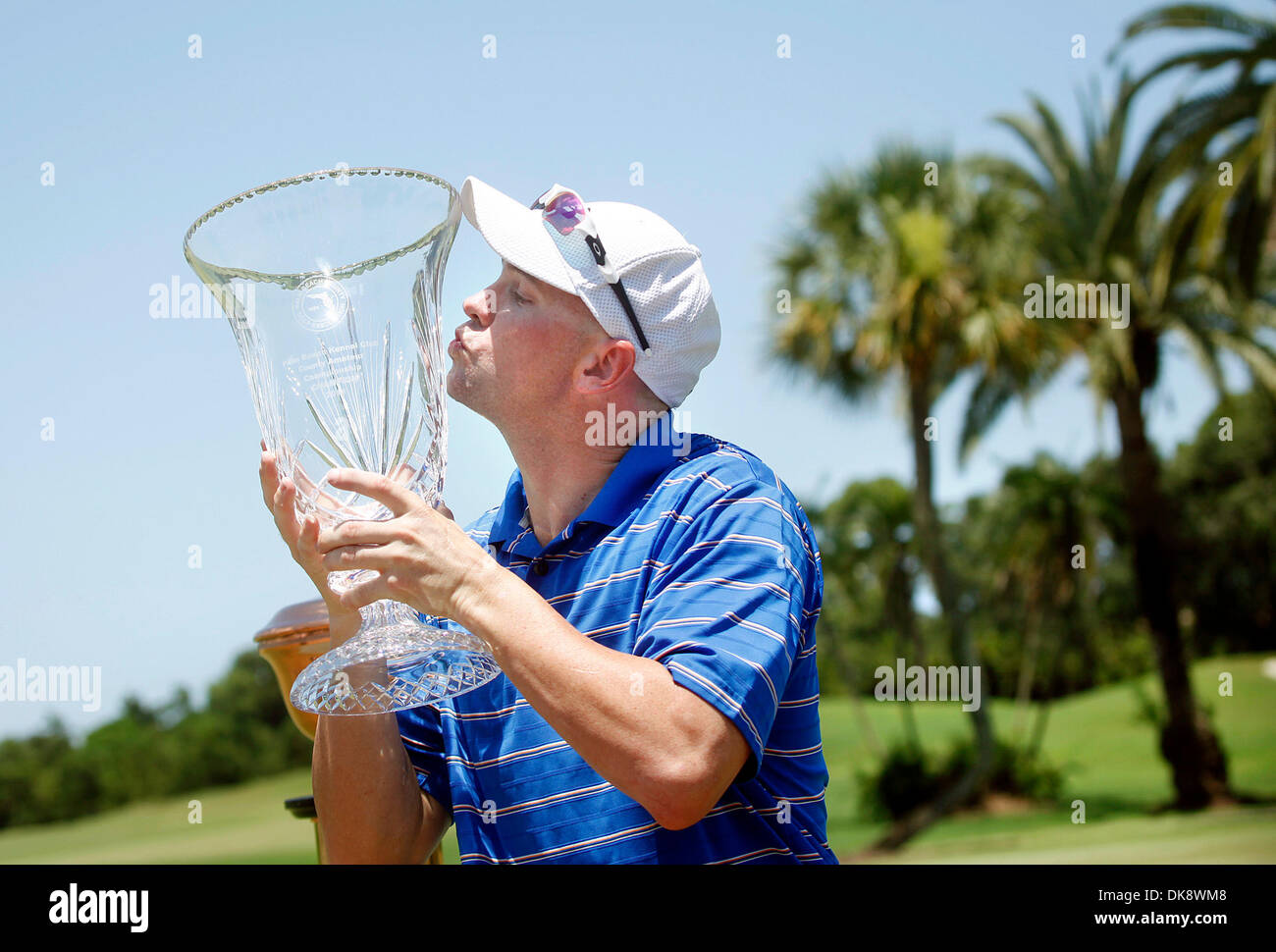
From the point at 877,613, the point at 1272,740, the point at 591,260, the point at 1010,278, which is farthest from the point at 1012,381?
the point at 591,260

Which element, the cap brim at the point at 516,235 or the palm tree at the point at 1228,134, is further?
the palm tree at the point at 1228,134

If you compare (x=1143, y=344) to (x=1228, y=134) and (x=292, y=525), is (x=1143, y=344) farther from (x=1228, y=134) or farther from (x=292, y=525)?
(x=292, y=525)

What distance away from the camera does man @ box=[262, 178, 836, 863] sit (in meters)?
1.66

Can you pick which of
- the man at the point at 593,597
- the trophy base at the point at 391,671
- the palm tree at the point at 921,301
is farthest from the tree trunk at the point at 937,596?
the trophy base at the point at 391,671

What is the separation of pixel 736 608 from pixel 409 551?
1.61ft

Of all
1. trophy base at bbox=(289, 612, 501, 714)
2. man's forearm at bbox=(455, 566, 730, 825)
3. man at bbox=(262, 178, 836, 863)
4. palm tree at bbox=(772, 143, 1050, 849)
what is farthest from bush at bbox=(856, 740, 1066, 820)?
man's forearm at bbox=(455, 566, 730, 825)

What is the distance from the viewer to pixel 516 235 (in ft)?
6.88

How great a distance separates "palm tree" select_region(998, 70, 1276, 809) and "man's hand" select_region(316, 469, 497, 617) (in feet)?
52.5

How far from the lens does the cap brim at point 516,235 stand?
207 centimetres

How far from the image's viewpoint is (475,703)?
7.03ft

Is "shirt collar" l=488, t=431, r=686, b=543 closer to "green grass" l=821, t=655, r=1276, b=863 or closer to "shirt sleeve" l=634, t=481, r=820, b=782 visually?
"shirt sleeve" l=634, t=481, r=820, b=782

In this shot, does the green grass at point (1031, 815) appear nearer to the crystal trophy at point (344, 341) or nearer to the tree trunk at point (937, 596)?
the tree trunk at point (937, 596)
